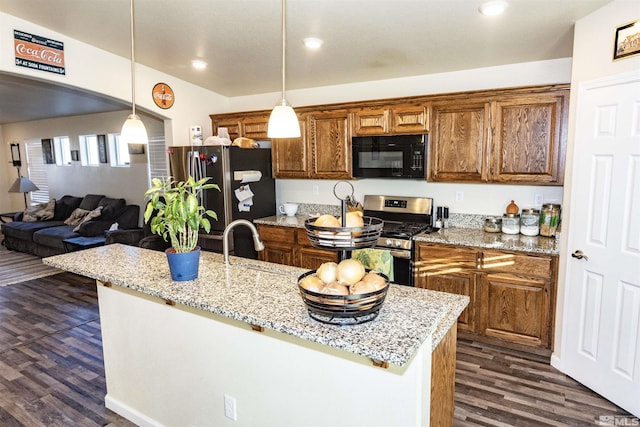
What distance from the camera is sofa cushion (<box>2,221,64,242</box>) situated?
670 cm

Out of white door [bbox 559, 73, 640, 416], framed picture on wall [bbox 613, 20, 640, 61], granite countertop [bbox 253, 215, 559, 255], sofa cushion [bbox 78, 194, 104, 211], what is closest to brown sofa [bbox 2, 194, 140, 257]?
sofa cushion [bbox 78, 194, 104, 211]

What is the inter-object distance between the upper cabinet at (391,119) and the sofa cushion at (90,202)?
5.16 metres

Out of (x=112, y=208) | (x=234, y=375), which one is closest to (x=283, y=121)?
(x=234, y=375)

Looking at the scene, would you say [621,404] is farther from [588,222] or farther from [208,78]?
[208,78]

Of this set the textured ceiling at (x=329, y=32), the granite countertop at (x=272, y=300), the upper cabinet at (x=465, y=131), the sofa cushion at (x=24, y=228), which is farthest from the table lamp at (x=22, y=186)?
the granite countertop at (x=272, y=300)

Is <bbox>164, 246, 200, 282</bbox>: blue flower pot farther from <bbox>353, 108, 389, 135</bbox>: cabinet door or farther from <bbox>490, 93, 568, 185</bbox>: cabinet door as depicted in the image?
<bbox>490, 93, 568, 185</bbox>: cabinet door

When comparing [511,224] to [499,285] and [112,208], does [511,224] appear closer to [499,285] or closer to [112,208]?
[499,285]

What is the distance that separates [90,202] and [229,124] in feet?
12.5

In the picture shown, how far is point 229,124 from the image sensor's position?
477 cm

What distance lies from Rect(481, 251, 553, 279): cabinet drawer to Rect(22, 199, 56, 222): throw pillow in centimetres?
758

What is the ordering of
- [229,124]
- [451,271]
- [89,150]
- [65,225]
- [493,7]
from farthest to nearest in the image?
[89,150]
[65,225]
[229,124]
[451,271]
[493,7]

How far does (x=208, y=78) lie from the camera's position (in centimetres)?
450

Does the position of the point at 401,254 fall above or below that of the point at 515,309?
above

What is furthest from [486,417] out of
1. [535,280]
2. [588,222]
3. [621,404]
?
[588,222]
